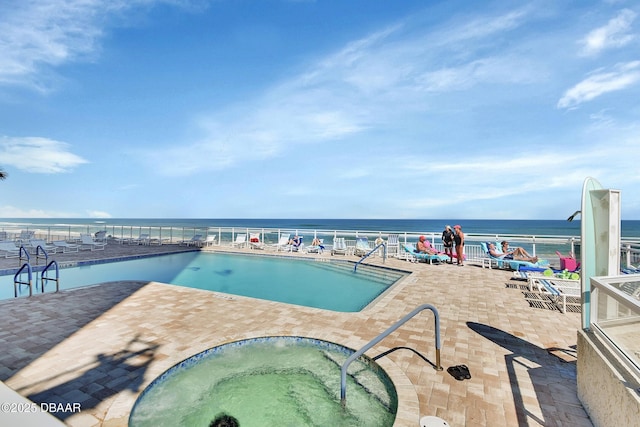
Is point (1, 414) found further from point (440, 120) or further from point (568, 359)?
point (440, 120)

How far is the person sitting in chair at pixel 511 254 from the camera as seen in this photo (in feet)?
28.6

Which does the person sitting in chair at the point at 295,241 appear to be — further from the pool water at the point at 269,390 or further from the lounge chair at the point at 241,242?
the pool water at the point at 269,390

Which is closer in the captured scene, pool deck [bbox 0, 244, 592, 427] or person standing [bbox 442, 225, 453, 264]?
pool deck [bbox 0, 244, 592, 427]

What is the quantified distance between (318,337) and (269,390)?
102 centimetres

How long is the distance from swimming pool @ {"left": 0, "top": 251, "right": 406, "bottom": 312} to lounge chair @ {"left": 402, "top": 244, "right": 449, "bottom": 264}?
1.69 m

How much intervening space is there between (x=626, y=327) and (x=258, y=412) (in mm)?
3128

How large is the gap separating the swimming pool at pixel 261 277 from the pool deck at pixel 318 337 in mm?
1189

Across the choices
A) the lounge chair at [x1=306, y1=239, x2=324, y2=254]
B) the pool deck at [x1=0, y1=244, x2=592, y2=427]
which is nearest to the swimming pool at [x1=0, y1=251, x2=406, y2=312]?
the pool deck at [x1=0, y1=244, x2=592, y2=427]

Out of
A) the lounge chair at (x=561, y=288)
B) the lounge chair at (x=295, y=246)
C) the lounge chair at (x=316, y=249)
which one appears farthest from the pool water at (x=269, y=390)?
the lounge chair at (x=295, y=246)

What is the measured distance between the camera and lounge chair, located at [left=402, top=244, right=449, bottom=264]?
32.2ft

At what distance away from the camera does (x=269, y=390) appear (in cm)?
313

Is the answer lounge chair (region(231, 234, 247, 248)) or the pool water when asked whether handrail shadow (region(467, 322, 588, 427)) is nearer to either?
the pool water

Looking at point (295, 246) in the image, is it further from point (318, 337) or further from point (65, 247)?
point (65, 247)

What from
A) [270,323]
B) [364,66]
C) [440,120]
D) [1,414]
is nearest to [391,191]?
[440,120]
